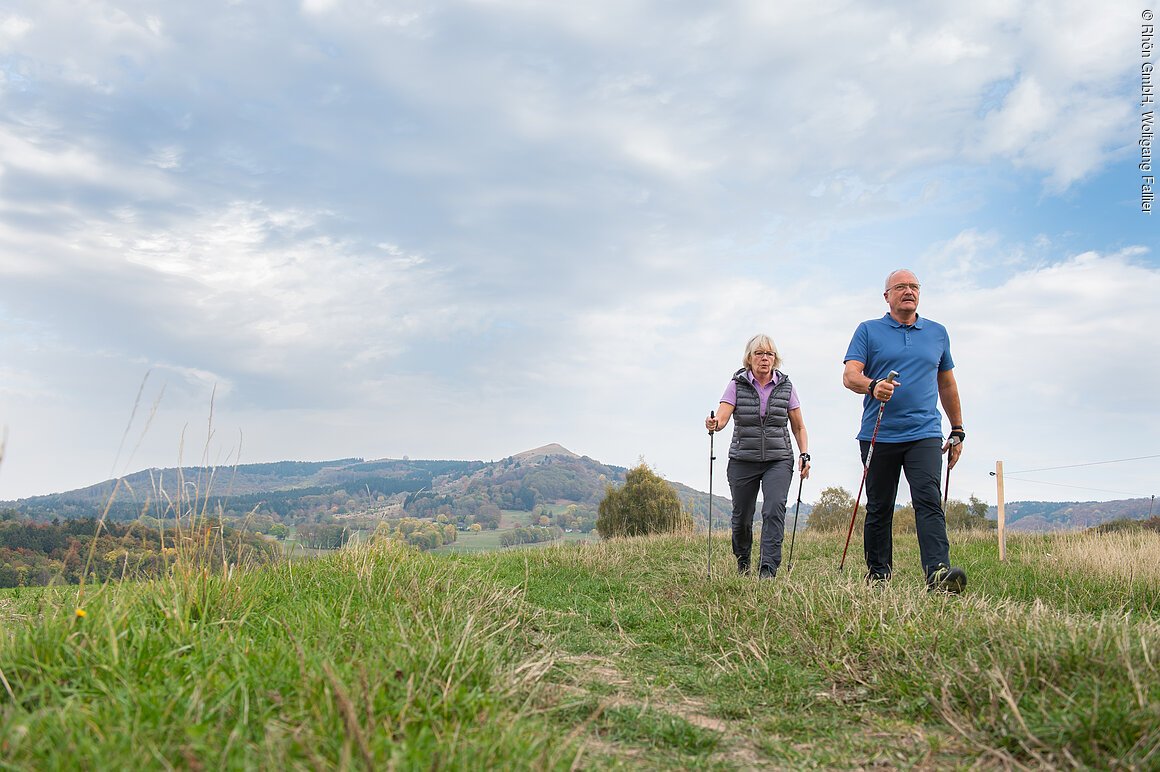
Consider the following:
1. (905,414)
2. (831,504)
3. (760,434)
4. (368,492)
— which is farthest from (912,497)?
(831,504)

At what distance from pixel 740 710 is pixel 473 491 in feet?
277

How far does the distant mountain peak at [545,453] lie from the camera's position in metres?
130

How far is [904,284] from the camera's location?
651 centimetres

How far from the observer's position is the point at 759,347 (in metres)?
7.77

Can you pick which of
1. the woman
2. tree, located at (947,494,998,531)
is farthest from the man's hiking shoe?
tree, located at (947,494,998,531)

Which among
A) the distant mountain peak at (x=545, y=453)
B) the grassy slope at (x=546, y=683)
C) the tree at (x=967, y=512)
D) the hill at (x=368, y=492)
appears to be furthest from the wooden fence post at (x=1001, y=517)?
the distant mountain peak at (x=545, y=453)

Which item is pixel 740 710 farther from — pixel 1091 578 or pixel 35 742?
pixel 1091 578

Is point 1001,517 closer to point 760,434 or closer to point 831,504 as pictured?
point 760,434

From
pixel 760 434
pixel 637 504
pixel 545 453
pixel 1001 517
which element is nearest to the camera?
pixel 760 434

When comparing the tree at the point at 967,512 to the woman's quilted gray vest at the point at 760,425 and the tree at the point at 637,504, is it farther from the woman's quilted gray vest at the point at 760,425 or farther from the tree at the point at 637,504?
the woman's quilted gray vest at the point at 760,425

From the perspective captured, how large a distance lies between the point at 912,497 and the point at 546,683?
13.1ft

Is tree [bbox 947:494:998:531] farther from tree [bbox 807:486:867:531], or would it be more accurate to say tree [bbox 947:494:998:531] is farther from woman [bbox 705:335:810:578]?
woman [bbox 705:335:810:578]

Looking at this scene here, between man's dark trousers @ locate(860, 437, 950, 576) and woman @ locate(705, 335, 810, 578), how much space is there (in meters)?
0.98

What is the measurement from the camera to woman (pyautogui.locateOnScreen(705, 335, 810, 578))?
7574 millimetres
